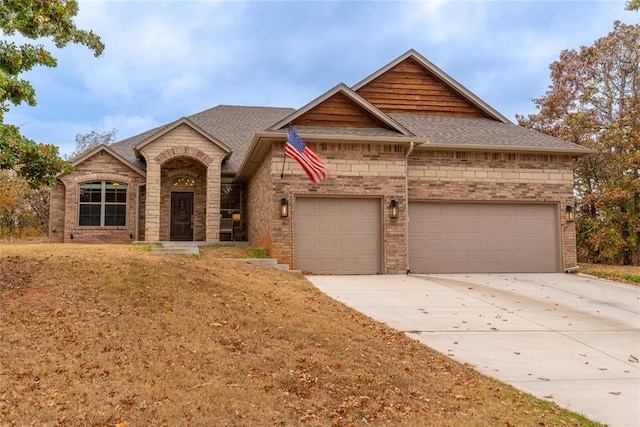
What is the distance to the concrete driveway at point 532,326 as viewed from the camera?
521 cm

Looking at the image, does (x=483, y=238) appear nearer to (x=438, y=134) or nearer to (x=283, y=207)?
(x=438, y=134)

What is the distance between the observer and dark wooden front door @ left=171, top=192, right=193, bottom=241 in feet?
62.4

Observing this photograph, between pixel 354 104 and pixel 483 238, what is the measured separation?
5.70 meters

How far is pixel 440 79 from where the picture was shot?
56.4 ft

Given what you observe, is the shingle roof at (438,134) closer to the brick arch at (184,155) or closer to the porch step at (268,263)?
the brick arch at (184,155)

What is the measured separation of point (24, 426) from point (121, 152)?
17917mm

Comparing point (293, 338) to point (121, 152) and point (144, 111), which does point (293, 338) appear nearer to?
point (121, 152)

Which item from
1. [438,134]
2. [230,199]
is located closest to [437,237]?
[438,134]

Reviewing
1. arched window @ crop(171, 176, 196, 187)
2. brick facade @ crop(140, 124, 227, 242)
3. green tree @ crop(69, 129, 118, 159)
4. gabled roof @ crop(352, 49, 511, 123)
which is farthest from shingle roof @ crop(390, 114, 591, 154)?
green tree @ crop(69, 129, 118, 159)

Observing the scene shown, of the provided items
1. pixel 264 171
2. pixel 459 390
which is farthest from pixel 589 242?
pixel 459 390

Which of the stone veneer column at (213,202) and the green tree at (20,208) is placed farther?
the green tree at (20,208)

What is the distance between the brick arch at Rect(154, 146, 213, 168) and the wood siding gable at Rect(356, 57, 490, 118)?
637cm

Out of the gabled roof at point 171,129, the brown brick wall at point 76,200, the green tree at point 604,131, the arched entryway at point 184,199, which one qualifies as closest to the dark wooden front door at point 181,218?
the arched entryway at point 184,199

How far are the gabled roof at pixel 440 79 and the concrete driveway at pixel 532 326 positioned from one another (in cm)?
703
